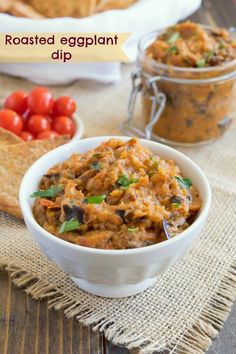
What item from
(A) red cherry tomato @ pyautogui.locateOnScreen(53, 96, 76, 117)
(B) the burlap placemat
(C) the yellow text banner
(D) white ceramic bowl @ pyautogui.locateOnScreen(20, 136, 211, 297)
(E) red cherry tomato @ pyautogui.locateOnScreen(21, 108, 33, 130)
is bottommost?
(E) red cherry tomato @ pyautogui.locateOnScreen(21, 108, 33, 130)

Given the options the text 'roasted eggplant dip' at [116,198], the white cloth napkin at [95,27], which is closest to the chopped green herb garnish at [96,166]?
the text 'roasted eggplant dip' at [116,198]

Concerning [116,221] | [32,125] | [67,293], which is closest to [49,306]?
[67,293]

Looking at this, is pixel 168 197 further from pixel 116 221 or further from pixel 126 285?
pixel 126 285

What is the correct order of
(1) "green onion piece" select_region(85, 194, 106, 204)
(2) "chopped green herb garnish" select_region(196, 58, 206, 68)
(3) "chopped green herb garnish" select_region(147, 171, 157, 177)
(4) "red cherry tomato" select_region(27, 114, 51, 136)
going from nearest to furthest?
(1) "green onion piece" select_region(85, 194, 106, 204) < (3) "chopped green herb garnish" select_region(147, 171, 157, 177) < (2) "chopped green herb garnish" select_region(196, 58, 206, 68) < (4) "red cherry tomato" select_region(27, 114, 51, 136)

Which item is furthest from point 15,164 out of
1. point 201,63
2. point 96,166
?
point 201,63

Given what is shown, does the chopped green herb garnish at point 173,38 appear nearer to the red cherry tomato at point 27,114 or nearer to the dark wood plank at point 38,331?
the red cherry tomato at point 27,114

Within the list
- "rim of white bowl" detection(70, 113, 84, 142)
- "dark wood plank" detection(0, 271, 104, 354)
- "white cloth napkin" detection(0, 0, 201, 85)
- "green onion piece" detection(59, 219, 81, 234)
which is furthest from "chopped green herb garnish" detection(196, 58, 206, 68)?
"dark wood plank" detection(0, 271, 104, 354)

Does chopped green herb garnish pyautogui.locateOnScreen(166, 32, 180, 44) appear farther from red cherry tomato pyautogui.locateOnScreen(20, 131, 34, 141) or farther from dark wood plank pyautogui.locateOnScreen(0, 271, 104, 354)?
dark wood plank pyautogui.locateOnScreen(0, 271, 104, 354)
